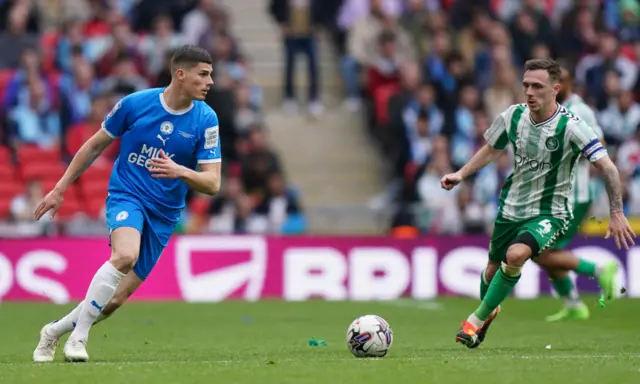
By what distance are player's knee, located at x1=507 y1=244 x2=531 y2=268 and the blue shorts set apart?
2.68 m

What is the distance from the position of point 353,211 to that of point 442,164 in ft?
4.95

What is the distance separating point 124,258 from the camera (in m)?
9.48

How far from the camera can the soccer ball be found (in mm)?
9844

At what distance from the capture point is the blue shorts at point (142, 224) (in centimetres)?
969

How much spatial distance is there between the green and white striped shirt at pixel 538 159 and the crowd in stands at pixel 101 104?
8.34 metres

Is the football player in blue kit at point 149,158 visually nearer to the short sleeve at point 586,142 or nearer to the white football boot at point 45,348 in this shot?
the white football boot at point 45,348

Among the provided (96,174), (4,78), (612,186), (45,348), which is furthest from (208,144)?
(4,78)

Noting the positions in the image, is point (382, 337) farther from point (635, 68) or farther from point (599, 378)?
point (635, 68)

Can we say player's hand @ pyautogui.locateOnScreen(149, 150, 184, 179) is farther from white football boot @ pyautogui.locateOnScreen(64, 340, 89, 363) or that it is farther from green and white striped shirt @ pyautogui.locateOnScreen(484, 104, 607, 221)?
green and white striped shirt @ pyautogui.locateOnScreen(484, 104, 607, 221)

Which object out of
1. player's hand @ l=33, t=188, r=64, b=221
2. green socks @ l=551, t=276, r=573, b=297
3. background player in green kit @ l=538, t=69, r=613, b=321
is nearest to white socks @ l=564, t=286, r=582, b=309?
background player in green kit @ l=538, t=69, r=613, b=321

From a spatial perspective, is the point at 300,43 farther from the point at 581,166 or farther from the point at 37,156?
the point at 581,166

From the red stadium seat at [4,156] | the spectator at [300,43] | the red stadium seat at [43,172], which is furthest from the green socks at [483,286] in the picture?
the spectator at [300,43]

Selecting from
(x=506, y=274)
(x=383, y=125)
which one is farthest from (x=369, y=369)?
(x=383, y=125)

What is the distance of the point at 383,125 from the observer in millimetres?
21594
